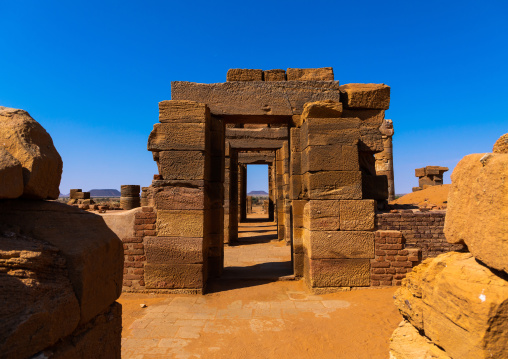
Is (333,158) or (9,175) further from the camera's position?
(333,158)

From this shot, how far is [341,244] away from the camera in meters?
6.06

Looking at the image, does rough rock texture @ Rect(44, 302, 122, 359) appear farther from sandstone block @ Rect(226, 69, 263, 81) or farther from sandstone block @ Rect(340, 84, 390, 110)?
sandstone block @ Rect(340, 84, 390, 110)

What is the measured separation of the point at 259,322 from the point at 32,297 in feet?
12.4

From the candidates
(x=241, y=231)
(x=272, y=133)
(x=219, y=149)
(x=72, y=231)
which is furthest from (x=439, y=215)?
(x=241, y=231)

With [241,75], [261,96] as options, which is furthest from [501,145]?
[241,75]

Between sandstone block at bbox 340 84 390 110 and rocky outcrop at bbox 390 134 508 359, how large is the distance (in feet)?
17.1

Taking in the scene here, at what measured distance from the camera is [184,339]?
4203 millimetres

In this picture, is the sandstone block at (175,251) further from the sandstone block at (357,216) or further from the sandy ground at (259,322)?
the sandstone block at (357,216)

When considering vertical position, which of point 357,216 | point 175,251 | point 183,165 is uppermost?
point 183,165

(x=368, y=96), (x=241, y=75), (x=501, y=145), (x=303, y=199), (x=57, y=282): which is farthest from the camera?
(x=241, y=75)

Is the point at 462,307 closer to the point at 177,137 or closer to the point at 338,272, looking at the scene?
the point at 338,272

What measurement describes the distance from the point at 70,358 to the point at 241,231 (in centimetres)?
1490

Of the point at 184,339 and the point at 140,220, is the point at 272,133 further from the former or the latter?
the point at 184,339

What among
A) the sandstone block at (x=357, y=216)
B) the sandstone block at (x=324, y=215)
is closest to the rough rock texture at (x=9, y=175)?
the sandstone block at (x=324, y=215)
